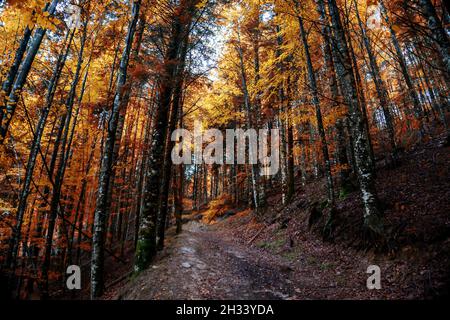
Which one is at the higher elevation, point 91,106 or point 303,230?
point 91,106

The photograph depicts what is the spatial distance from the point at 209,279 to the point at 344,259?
4.28 m

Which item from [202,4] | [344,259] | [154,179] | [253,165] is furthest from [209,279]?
[253,165]

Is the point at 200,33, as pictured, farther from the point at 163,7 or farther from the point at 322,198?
the point at 322,198

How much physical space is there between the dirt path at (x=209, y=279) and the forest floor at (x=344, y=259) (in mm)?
27

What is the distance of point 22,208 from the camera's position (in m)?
8.02

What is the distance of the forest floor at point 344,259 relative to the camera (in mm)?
5036

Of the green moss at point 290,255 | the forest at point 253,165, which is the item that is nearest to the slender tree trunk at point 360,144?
the forest at point 253,165

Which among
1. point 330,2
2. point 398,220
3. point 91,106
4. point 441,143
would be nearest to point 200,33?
point 330,2

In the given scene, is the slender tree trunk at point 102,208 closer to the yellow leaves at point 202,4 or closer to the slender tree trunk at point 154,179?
the slender tree trunk at point 154,179

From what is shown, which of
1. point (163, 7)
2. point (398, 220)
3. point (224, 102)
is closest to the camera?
point (398, 220)

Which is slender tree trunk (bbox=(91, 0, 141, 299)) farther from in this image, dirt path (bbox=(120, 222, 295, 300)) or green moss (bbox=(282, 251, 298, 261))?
green moss (bbox=(282, 251, 298, 261))

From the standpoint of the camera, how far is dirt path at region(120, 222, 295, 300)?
17.3ft

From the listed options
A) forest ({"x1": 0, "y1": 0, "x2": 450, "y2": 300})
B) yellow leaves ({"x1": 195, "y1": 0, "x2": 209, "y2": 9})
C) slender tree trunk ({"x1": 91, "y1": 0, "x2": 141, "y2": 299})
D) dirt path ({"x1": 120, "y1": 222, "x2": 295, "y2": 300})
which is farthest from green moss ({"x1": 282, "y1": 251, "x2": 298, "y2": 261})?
yellow leaves ({"x1": 195, "y1": 0, "x2": 209, "y2": 9})

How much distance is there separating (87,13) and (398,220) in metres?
13.8
